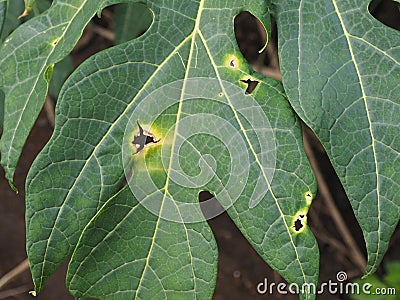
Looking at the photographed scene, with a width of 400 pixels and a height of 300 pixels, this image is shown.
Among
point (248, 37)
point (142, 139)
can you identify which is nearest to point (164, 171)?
point (142, 139)

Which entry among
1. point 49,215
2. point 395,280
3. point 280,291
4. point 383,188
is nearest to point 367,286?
point 395,280

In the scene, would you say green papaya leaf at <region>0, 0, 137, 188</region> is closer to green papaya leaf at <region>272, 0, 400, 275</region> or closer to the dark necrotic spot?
green papaya leaf at <region>272, 0, 400, 275</region>

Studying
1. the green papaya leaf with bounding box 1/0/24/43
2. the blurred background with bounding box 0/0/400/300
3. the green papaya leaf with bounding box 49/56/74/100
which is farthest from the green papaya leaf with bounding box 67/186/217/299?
the blurred background with bounding box 0/0/400/300

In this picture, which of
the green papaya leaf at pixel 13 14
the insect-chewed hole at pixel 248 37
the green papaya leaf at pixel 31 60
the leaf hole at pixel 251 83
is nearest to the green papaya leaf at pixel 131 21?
the green papaya leaf at pixel 13 14

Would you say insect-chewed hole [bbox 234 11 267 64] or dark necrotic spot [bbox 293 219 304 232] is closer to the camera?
dark necrotic spot [bbox 293 219 304 232]

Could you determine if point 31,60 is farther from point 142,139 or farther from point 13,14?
point 13,14

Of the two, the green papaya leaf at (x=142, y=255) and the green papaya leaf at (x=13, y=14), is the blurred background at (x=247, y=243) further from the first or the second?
the green papaya leaf at (x=142, y=255)
